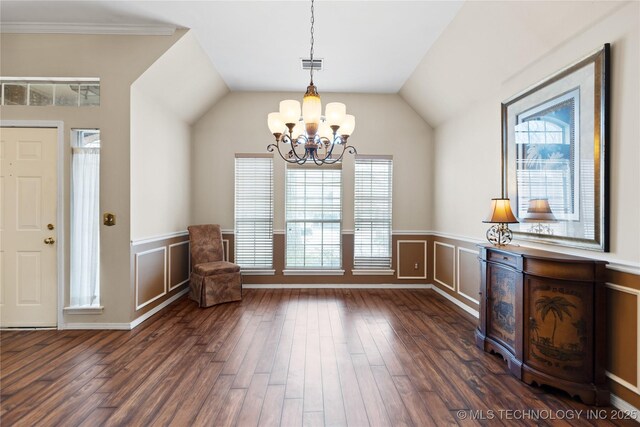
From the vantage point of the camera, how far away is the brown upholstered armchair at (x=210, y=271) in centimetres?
441

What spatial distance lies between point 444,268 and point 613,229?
2.88 meters

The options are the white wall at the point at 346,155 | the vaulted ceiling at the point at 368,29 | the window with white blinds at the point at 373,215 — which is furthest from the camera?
the window with white blinds at the point at 373,215

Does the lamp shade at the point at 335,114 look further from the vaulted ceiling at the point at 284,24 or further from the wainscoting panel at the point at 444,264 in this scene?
the wainscoting panel at the point at 444,264

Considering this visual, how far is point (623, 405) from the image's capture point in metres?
2.14

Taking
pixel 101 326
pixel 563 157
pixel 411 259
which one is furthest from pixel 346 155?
pixel 101 326

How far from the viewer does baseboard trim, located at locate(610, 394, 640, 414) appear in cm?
208

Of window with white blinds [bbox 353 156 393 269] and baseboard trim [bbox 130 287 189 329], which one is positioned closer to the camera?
baseboard trim [bbox 130 287 189 329]

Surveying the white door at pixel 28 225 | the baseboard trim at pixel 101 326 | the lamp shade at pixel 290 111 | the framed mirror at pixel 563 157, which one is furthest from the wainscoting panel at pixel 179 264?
the framed mirror at pixel 563 157

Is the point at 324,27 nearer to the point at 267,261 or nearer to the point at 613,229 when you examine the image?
the point at 613,229

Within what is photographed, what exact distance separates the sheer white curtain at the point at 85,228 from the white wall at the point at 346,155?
5.89 ft

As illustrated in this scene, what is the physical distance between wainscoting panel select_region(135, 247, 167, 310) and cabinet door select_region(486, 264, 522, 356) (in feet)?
12.9

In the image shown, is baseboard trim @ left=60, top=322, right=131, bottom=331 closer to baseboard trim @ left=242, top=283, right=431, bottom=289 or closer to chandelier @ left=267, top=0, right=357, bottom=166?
baseboard trim @ left=242, top=283, right=431, bottom=289

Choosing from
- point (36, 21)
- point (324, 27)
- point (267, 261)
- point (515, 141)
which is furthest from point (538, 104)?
point (36, 21)

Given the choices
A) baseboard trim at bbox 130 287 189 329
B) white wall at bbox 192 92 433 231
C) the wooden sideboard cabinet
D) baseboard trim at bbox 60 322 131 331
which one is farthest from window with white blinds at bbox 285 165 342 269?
the wooden sideboard cabinet
